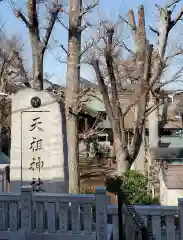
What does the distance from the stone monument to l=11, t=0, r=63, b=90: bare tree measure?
298 cm

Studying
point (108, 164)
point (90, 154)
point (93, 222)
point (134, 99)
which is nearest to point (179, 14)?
point (134, 99)

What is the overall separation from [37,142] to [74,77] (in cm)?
404

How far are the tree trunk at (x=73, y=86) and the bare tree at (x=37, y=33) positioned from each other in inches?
19.9

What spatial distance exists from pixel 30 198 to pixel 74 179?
5.01m

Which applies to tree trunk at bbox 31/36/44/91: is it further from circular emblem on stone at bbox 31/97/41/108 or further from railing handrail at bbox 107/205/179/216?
Result: railing handrail at bbox 107/205/179/216

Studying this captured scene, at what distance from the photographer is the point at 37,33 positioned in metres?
10.9

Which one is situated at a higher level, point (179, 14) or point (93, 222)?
point (179, 14)

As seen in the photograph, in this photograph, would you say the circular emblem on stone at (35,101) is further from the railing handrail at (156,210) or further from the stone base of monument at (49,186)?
the railing handrail at (156,210)

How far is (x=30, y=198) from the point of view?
19.4 feet

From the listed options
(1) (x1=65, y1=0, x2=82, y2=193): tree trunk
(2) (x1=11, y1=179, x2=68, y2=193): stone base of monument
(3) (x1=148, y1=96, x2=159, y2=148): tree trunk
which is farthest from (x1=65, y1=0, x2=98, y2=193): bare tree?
(3) (x1=148, y1=96, x2=159, y2=148): tree trunk

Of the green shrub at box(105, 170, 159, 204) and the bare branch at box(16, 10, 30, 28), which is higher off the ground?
the bare branch at box(16, 10, 30, 28)

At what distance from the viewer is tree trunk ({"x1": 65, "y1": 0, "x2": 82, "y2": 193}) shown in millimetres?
11008

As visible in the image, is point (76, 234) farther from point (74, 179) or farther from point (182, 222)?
point (74, 179)

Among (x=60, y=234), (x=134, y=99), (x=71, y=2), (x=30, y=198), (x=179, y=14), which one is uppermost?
(x=71, y=2)
